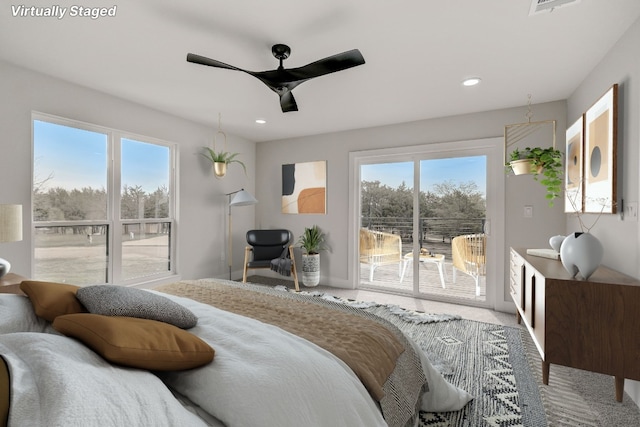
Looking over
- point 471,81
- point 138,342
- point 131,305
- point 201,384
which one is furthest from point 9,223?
point 471,81

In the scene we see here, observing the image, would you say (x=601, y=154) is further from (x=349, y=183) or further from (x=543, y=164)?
(x=349, y=183)

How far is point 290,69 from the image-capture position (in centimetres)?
221

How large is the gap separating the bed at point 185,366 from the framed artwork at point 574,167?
92.5 inches

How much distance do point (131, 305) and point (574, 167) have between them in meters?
3.65

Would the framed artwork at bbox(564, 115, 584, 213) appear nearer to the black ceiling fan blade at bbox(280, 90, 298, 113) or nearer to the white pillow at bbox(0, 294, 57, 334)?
the black ceiling fan blade at bbox(280, 90, 298, 113)

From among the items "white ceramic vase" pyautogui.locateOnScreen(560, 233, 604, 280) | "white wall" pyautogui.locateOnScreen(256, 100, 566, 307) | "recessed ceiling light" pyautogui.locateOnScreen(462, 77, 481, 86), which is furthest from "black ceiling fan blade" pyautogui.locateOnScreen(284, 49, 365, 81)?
"white wall" pyautogui.locateOnScreen(256, 100, 566, 307)

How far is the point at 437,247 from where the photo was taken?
4227mm

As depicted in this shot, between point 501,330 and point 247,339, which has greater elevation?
point 247,339

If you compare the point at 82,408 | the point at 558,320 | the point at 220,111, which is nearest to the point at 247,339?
the point at 82,408

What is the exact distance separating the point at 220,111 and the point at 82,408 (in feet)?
12.5

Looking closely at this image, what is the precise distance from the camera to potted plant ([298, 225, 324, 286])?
15.4 ft

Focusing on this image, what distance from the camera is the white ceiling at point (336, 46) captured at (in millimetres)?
1982

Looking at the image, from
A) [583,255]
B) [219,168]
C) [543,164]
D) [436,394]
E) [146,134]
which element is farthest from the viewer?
[219,168]

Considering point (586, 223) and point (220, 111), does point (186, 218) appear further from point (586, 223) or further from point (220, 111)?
point (586, 223)
